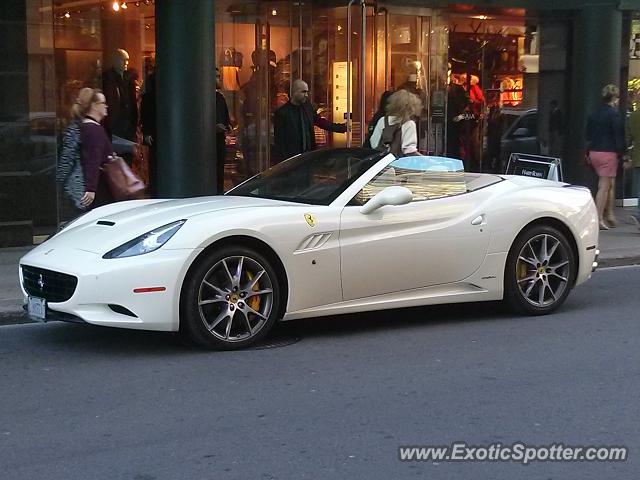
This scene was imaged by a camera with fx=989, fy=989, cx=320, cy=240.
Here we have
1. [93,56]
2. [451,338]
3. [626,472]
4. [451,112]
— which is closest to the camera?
[626,472]

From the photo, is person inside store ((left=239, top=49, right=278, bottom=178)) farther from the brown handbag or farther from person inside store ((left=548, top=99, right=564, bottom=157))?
the brown handbag

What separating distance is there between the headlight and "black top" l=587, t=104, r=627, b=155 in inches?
312

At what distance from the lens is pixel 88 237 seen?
683 centimetres

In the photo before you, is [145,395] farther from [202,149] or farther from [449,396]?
[202,149]

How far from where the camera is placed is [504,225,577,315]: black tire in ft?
25.6

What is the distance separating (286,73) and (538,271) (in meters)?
8.06

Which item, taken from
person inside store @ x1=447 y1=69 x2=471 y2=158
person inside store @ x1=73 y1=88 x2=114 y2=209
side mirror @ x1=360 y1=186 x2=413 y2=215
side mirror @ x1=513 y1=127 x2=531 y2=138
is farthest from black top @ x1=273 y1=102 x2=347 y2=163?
side mirror @ x1=360 y1=186 x2=413 y2=215

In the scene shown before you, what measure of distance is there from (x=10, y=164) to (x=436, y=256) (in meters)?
6.38

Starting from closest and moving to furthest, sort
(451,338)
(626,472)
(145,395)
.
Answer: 1. (626,472)
2. (145,395)
3. (451,338)

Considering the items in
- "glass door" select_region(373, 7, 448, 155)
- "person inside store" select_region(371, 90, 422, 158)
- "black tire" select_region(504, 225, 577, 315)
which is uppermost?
"glass door" select_region(373, 7, 448, 155)

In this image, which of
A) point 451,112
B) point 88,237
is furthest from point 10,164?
point 451,112

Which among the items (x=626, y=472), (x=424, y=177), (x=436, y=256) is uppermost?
(x=424, y=177)

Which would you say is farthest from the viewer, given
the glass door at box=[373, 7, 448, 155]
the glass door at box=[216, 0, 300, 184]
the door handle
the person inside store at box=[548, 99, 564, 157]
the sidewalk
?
the person inside store at box=[548, 99, 564, 157]

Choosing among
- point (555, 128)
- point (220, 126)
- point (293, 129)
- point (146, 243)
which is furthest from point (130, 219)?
point (555, 128)
